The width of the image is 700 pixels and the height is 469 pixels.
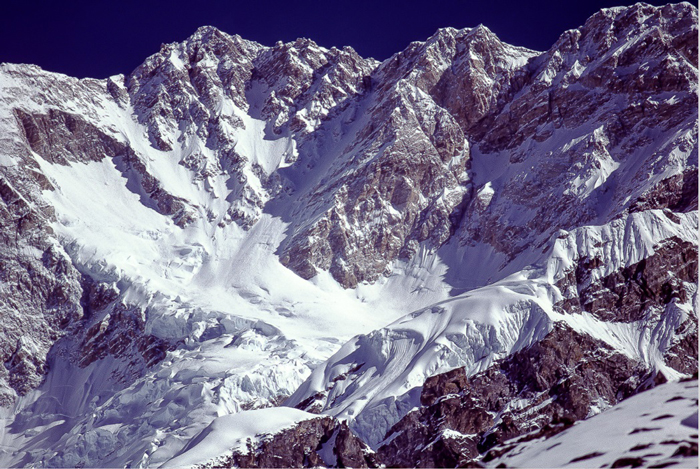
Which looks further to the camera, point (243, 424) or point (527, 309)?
point (527, 309)

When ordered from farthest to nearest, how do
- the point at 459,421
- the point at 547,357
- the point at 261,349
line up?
the point at 261,349, the point at 547,357, the point at 459,421

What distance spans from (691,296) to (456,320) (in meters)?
43.9

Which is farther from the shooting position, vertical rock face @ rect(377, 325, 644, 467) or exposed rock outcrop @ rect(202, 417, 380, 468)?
vertical rock face @ rect(377, 325, 644, 467)

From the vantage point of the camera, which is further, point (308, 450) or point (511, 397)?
point (511, 397)

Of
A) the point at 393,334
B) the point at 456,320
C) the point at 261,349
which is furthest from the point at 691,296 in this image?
the point at 261,349

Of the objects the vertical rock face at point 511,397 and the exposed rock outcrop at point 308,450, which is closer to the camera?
the exposed rock outcrop at point 308,450

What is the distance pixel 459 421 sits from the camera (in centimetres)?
12675

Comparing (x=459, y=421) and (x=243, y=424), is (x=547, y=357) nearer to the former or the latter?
(x=459, y=421)

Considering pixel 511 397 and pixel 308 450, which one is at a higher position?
pixel 511 397

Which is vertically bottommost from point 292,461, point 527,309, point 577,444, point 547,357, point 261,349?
point 577,444

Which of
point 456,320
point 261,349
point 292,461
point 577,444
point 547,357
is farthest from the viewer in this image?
point 261,349

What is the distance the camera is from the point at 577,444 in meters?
37.8

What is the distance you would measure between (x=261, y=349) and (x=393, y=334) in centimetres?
4247

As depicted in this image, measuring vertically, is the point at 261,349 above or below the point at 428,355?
above
